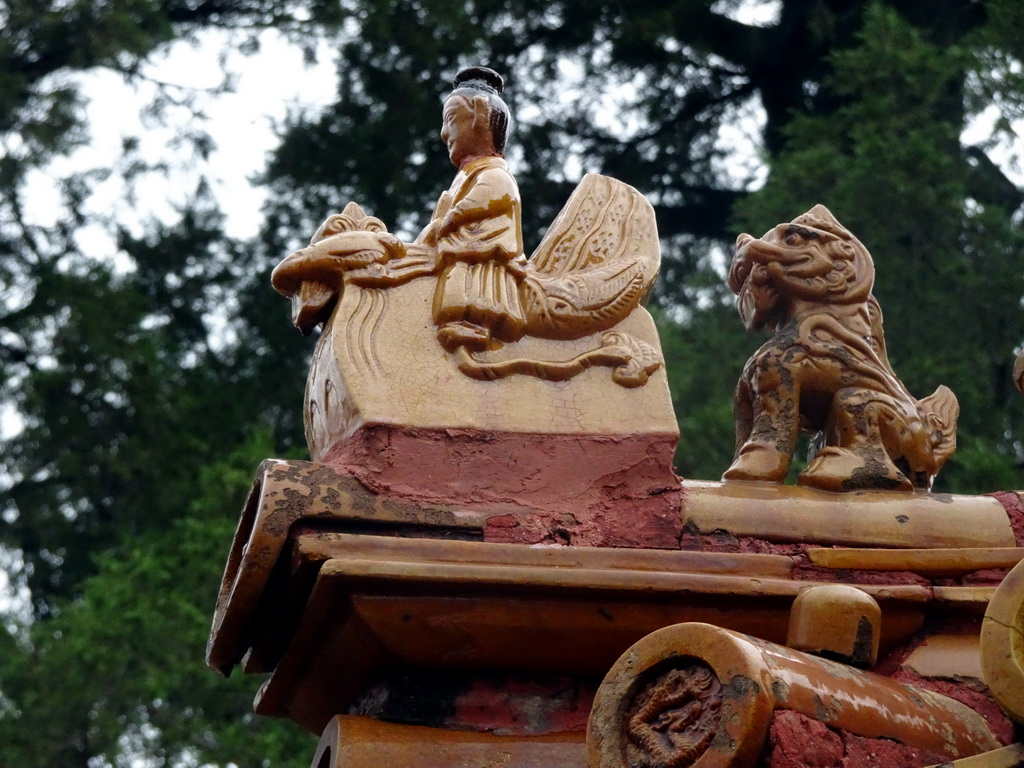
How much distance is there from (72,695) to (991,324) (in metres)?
4.70

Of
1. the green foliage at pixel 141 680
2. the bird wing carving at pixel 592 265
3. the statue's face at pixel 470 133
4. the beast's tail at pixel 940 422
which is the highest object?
the statue's face at pixel 470 133

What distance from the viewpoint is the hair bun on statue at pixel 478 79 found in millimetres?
3662

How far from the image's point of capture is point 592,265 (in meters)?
3.32

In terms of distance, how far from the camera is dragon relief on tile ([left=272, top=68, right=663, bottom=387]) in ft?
10.2

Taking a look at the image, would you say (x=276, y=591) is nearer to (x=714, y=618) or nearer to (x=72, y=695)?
(x=714, y=618)

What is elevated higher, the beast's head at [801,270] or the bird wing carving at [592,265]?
the bird wing carving at [592,265]

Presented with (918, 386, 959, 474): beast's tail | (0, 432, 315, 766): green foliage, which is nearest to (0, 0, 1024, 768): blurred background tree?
(0, 432, 315, 766): green foliage

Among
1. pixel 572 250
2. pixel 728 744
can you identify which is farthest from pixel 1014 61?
pixel 728 744

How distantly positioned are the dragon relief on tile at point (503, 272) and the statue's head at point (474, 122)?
0.06 m

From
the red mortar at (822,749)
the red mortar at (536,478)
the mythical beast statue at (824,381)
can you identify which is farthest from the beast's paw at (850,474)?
the red mortar at (822,749)

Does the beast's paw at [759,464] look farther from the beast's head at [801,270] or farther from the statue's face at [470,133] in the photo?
the statue's face at [470,133]

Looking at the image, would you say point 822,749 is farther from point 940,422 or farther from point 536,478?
point 940,422

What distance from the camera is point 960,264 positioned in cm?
838

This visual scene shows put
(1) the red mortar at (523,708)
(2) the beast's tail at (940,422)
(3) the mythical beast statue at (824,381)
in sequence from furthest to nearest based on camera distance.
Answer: (2) the beast's tail at (940,422) → (3) the mythical beast statue at (824,381) → (1) the red mortar at (523,708)
